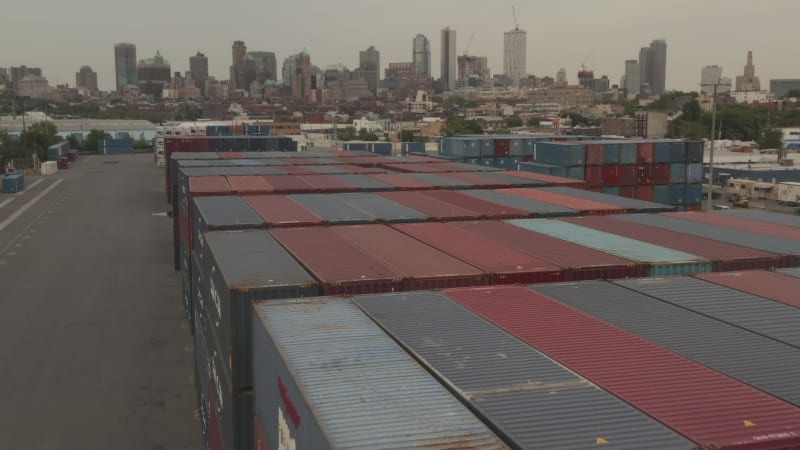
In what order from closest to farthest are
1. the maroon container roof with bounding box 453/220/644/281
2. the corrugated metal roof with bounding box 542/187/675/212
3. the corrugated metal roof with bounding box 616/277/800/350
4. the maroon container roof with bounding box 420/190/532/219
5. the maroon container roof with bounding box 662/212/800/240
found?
the corrugated metal roof with bounding box 616/277/800/350 < the maroon container roof with bounding box 453/220/644/281 < the maroon container roof with bounding box 662/212/800/240 < the maroon container roof with bounding box 420/190/532/219 < the corrugated metal roof with bounding box 542/187/675/212

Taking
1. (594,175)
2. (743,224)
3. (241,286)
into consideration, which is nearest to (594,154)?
(594,175)

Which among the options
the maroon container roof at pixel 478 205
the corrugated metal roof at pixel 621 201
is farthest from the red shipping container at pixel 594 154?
the maroon container roof at pixel 478 205

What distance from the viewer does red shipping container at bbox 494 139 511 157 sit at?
59.8m

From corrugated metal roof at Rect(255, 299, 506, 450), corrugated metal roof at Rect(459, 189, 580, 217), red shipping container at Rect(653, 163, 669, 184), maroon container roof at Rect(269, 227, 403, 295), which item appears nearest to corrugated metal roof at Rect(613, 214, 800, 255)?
corrugated metal roof at Rect(459, 189, 580, 217)

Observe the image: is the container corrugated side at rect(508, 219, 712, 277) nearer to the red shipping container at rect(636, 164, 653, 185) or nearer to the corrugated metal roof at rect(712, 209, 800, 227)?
the corrugated metal roof at rect(712, 209, 800, 227)

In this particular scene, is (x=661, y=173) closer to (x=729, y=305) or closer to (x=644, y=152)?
(x=644, y=152)

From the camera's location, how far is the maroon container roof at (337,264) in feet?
46.7

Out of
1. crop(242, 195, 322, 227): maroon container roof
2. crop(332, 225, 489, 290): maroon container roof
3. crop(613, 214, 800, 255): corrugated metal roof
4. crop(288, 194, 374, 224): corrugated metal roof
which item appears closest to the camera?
crop(332, 225, 489, 290): maroon container roof

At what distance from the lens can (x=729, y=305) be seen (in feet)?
42.2

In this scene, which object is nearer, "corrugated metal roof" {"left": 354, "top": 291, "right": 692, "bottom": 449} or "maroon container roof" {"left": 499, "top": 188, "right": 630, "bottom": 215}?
"corrugated metal roof" {"left": 354, "top": 291, "right": 692, "bottom": 449}

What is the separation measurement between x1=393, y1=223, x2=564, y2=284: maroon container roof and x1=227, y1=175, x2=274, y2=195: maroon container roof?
33.1 feet

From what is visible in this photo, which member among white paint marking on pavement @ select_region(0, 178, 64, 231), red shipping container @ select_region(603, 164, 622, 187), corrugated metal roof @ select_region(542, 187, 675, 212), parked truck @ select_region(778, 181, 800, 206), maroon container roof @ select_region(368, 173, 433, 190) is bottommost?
white paint marking on pavement @ select_region(0, 178, 64, 231)

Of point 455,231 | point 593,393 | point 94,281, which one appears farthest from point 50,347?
point 593,393

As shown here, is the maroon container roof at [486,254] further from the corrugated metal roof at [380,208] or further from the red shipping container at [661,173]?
the red shipping container at [661,173]
